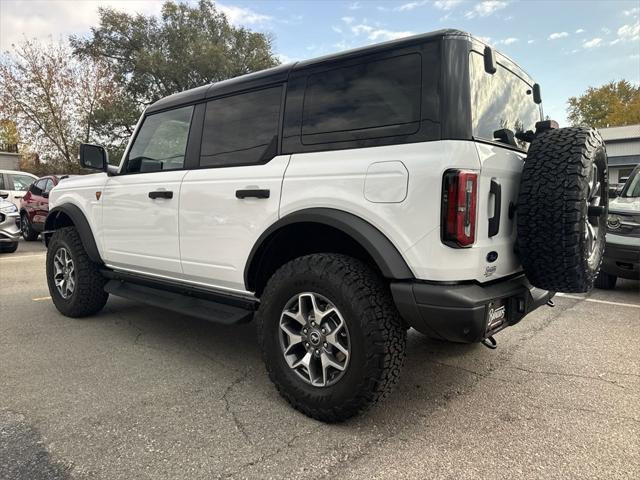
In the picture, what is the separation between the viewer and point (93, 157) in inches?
161

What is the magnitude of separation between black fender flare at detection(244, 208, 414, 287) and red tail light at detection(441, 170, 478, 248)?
0.26m

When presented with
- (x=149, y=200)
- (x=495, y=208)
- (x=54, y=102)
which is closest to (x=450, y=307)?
(x=495, y=208)

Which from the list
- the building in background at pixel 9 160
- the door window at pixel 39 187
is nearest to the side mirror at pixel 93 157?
the door window at pixel 39 187

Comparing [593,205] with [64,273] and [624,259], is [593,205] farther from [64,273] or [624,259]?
[64,273]

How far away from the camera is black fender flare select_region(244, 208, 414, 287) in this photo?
2.28 m

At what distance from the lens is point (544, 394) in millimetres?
2904

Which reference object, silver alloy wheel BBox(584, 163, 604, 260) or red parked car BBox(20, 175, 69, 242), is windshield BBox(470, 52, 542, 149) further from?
red parked car BBox(20, 175, 69, 242)

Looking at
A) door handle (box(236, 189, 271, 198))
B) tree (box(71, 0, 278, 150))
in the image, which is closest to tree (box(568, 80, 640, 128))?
tree (box(71, 0, 278, 150))

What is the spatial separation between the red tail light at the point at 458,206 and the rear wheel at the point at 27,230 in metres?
12.4

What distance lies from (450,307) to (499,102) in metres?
1.37

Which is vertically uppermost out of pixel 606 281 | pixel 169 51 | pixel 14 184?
pixel 169 51

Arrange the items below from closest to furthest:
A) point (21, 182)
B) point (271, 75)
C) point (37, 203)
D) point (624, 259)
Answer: point (271, 75) → point (624, 259) → point (37, 203) → point (21, 182)

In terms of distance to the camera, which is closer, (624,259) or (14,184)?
(624,259)

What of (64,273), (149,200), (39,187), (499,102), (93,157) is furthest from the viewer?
(39,187)
